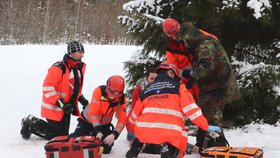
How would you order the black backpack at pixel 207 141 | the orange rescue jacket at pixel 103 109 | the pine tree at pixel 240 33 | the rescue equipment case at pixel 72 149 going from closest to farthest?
the rescue equipment case at pixel 72 149, the black backpack at pixel 207 141, the orange rescue jacket at pixel 103 109, the pine tree at pixel 240 33

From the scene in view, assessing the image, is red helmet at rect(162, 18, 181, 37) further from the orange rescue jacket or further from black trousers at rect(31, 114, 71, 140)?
black trousers at rect(31, 114, 71, 140)

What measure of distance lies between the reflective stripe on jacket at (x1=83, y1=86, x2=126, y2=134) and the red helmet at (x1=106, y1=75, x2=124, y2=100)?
132 millimetres

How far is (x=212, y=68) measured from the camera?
504 cm

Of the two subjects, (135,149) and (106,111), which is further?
(106,111)

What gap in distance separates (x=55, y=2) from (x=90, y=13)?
2336mm

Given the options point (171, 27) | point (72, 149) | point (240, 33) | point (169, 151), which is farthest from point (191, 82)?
point (240, 33)

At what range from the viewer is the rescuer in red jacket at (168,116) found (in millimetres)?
4207

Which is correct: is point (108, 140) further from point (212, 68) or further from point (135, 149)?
point (212, 68)

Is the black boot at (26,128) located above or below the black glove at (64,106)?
below

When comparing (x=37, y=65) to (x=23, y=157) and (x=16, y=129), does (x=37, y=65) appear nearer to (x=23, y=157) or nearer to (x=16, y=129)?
(x=16, y=129)

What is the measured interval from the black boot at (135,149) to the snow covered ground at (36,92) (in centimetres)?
35

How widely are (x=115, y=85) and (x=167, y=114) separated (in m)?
0.91

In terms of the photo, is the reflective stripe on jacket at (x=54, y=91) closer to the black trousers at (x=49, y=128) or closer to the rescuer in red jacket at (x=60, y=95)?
the rescuer in red jacket at (x=60, y=95)

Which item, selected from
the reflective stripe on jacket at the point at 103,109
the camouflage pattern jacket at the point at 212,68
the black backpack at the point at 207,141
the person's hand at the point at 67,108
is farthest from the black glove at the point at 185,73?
the person's hand at the point at 67,108
